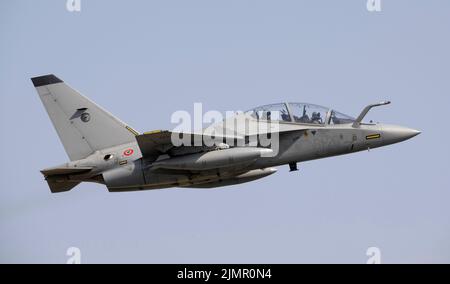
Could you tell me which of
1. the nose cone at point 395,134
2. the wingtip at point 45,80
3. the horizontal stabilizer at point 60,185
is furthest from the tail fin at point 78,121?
the nose cone at point 395,134

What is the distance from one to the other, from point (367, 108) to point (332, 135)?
1.43 meters

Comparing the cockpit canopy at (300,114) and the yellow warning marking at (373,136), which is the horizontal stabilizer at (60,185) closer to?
the cockpit canopy at (300,114)

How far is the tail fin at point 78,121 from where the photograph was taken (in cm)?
3250

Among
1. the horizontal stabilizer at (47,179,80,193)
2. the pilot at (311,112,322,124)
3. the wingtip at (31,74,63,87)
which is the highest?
the wingtip at (31,74,63,87)

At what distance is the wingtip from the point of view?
110 feet

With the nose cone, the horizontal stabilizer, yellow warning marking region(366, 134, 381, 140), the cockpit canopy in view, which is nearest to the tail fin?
the horizontal stabilizer

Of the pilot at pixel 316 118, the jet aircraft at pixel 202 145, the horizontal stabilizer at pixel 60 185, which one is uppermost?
the pilot at pixel 316 118

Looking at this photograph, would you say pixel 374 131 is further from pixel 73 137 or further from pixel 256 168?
pixel 73 137

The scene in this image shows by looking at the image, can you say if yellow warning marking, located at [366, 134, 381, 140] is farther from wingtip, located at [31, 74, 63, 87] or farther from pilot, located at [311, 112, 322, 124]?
wingtip, located at [31, 74, 63, 87]

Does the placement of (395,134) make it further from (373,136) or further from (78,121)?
(78,121)

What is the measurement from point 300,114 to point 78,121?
733 centimetres

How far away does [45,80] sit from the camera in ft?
110
